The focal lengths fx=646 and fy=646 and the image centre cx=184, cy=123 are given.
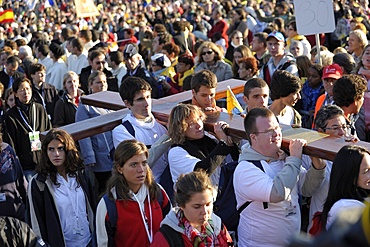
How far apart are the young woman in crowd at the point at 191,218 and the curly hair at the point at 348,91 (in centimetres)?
196

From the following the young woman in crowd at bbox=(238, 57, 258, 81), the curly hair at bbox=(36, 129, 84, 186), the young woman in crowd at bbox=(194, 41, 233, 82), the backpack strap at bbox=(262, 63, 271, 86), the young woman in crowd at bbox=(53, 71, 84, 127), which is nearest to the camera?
the curly hair at bbox=(36, 129, 84, 186)

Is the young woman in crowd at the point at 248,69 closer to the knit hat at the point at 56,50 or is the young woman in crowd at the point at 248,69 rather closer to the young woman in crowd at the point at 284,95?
the young woman in crowd at the point at 284,95

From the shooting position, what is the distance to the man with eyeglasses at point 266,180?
375cm

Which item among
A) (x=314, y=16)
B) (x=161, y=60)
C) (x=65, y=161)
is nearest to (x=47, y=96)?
(x=161, y=60)

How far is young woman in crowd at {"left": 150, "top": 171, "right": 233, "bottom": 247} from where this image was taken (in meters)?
3.58

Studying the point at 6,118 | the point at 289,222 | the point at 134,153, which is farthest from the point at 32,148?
the point at 289,222

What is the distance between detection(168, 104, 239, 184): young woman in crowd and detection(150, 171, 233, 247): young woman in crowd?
70 cm

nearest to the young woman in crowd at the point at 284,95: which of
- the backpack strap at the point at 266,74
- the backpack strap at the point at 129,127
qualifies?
the backpack strap at the point at 129,127

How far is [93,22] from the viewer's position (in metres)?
26.3

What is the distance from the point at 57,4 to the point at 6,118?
32.0m

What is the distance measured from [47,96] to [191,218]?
533cm

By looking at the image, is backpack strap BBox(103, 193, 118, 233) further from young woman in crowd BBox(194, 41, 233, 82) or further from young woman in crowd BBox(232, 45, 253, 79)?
young woman in crowd BBox(194, 41, 233, 82)

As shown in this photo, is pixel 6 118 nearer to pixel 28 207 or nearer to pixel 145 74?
pixel 145 74

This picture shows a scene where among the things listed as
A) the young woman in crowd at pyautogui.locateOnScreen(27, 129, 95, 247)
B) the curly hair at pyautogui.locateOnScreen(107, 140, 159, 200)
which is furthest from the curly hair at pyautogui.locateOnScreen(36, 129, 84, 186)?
the curly hair at pyautogui.locateOnScreen(107, 140, 159, 200)
